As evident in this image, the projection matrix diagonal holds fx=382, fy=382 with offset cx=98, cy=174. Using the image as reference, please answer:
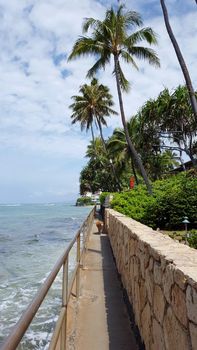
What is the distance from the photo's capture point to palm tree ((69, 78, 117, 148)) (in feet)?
133

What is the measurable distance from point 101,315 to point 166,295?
2.62 meters

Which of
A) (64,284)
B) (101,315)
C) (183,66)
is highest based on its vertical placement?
(183,66)

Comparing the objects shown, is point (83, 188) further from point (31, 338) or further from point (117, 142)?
point (31, 338)

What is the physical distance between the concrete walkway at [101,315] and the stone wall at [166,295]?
1.09 ft

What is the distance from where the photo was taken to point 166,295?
114 inches

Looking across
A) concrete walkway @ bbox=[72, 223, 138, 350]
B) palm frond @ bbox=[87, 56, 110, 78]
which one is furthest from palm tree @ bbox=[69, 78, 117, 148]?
concrete walkway @ bbox=[72, 223, 138, 350]

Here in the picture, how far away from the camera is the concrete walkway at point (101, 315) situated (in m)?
4.28

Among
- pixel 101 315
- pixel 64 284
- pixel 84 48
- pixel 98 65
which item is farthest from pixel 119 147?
pixel 64 284

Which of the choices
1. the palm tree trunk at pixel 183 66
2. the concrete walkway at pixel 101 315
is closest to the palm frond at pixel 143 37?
the palm tree trunk at pixel 183 66

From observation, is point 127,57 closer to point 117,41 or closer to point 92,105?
point 117,41

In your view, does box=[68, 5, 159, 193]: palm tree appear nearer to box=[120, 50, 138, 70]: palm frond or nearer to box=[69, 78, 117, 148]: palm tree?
box=[120, 50, 138, 70]: palm frond

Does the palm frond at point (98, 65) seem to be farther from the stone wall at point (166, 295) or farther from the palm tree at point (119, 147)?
the stone wall at point (166, 295)

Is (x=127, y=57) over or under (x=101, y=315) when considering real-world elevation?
over

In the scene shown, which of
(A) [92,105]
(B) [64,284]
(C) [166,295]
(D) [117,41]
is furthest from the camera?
(A) [92,105]
